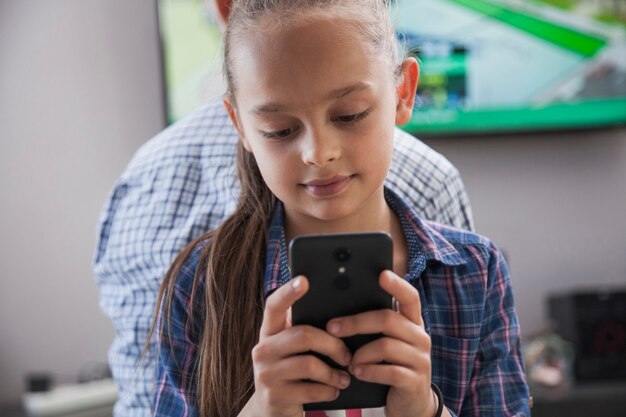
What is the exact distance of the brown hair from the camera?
957 mm

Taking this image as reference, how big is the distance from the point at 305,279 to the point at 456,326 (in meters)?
0.33

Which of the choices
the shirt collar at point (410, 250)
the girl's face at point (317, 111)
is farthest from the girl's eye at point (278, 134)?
the shirt collar at point (410, 250)

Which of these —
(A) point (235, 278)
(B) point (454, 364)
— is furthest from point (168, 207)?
(B) point (454, 364)

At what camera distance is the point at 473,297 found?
104 centimetres

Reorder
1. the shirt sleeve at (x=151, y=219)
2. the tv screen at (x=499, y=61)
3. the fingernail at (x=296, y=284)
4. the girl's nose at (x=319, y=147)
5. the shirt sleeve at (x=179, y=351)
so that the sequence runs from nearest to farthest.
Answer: the fingernail at (x=296, y=284) < the girl's nose at (x=319, y=147) < the shirt sleeve at (x=179, y=351) < the shirt sleeve at (x=151, y=219) < the tv screen at (x=499, y=61)

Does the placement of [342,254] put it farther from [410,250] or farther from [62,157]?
[62,157]

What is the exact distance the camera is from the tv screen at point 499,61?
2701 millimetres

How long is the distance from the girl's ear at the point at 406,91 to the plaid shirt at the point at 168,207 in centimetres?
21

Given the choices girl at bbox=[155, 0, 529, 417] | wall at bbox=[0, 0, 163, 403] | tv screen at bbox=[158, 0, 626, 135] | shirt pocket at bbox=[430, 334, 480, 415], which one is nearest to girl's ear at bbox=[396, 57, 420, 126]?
girl at bbox=[155, 0, 529, 417]

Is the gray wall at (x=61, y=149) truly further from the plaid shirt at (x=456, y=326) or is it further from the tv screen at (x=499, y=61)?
the plaid shirt at (x=456, y=326)

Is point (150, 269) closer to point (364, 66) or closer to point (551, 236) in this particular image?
point (364, 66)

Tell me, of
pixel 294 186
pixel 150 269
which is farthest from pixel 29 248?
pixel 294 186

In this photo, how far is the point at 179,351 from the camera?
3.29 ft

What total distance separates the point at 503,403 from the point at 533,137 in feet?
6.37
